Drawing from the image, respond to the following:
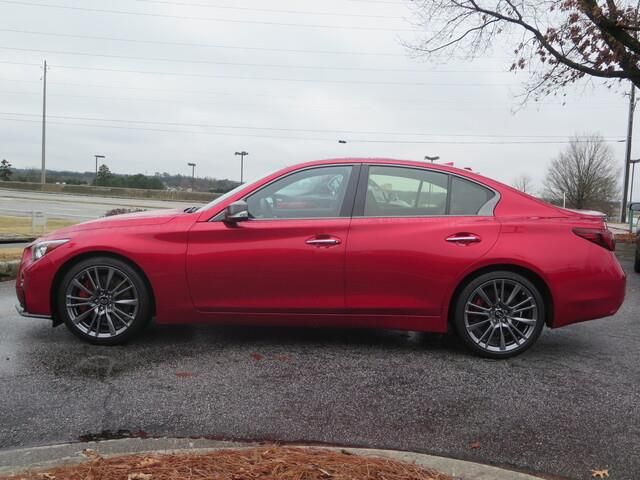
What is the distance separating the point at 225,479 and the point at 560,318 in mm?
3077

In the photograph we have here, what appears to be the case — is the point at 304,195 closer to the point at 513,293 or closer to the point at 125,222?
the point at 125,222

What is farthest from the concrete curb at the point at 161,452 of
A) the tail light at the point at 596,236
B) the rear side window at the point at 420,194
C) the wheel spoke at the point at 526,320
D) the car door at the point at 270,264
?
the tail light at the point at 596,236

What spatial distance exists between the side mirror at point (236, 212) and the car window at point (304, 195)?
0.44 feet

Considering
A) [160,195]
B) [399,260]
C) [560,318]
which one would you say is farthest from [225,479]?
[160,195]

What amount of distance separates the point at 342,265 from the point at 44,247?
238 centimetres

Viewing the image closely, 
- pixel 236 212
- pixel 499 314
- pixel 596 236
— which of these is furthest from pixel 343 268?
pixel 596 236

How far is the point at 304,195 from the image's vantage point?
14.4ft

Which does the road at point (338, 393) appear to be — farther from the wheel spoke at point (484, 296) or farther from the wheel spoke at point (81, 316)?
the wheel spoke at point (484, 296)

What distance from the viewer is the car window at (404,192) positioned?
4.32 metres

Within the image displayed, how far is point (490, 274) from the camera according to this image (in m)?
4.22

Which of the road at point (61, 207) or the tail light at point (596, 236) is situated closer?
the tail light at point (596, 236)

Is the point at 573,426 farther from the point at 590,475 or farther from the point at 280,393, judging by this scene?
the point at 280,393

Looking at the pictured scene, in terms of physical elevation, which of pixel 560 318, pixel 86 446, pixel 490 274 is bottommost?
pixel 86 446

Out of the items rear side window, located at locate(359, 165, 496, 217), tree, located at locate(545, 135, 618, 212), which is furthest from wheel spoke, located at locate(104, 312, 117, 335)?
tree, located at locate(545, 135, 618, 212)
